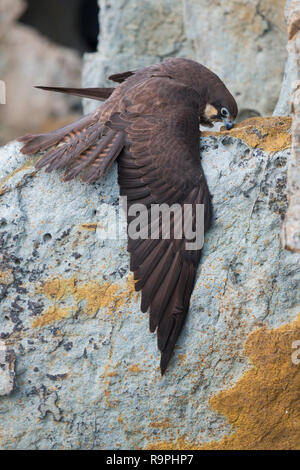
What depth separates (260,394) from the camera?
3275mm

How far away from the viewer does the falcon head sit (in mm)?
3965

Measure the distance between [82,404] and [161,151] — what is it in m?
1.39

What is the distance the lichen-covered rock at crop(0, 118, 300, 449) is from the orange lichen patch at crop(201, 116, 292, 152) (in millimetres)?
235

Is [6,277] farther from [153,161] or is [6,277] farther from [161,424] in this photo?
[161,424]

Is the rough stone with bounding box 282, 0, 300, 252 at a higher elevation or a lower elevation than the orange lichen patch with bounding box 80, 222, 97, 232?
higher

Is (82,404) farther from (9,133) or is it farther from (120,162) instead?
(9,133)

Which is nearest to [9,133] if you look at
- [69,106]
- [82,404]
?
[69,106]

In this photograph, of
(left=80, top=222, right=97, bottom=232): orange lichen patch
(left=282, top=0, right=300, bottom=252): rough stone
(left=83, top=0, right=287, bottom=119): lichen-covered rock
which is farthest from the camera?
(left=83, top=0, right=287, bottom=119): lichen-covered rock

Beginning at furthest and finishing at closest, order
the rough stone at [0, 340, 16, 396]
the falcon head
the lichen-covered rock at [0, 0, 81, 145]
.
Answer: the lichen-covered rock at [0, 0, 81, 145] < the falcon head < the rough stone at [0, 340, 16, 396]

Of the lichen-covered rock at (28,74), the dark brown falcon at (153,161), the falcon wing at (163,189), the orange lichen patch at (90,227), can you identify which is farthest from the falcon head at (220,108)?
the lichen-covered rock at (28,74)

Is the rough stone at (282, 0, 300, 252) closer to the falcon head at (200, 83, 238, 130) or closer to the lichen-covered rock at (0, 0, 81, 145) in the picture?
the falcon head at (200, 83, 238, 130)

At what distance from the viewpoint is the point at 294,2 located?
3.16 metres

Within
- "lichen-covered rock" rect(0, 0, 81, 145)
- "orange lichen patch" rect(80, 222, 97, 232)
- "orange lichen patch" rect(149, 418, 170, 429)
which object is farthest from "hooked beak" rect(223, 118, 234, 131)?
"lichen-covered rock" rect(0, 0, 81, 145)

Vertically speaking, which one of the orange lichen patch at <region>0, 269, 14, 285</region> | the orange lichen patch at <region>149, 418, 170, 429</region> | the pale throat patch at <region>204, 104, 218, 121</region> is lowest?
the orange lichen patch at <region>149, 418, 170, 429</region>
